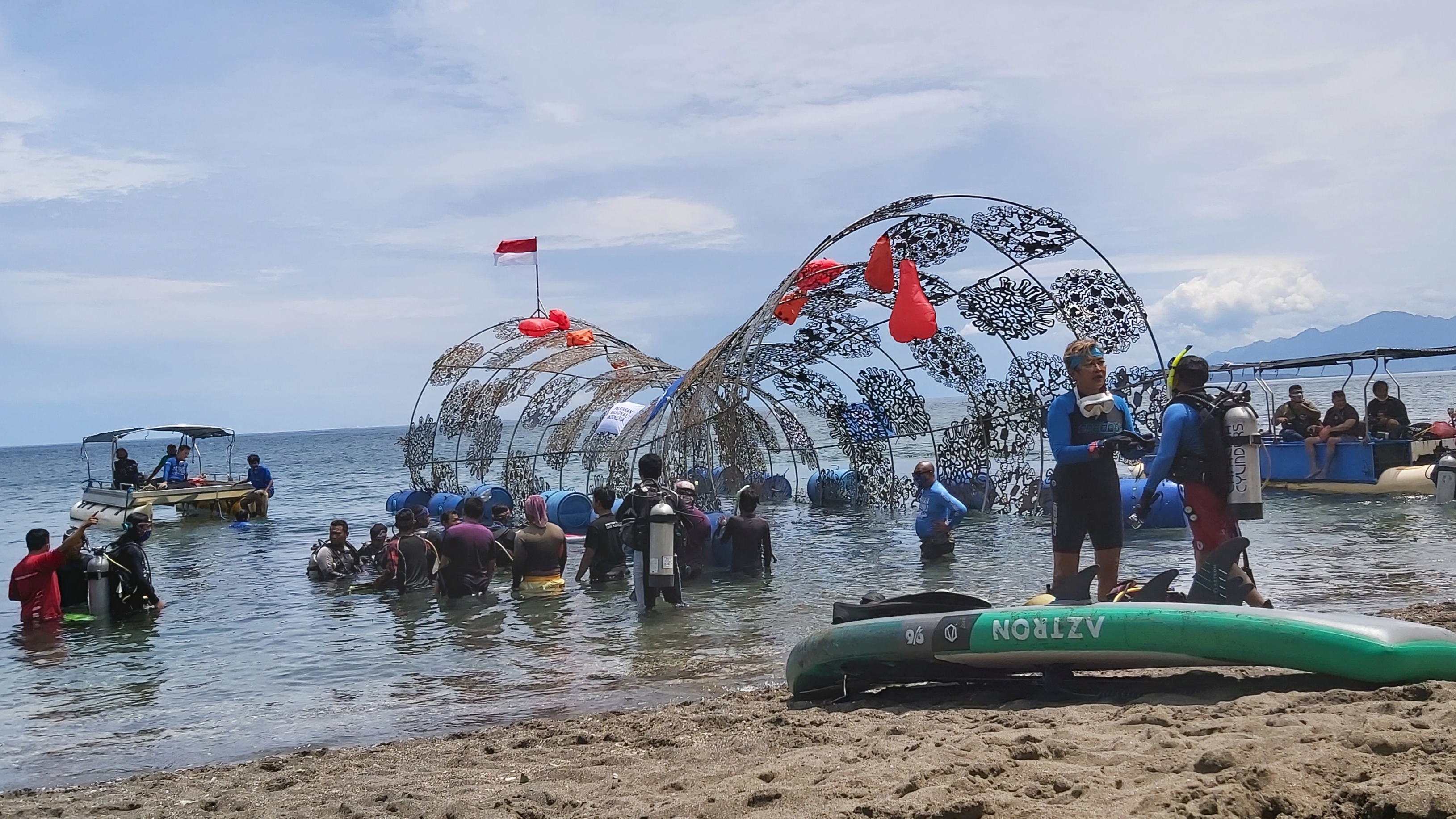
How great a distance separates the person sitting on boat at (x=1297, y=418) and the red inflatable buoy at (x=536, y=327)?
40.6ft

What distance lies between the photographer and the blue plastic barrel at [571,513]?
1708cm

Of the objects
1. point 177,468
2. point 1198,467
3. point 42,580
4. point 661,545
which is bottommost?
point 42,580

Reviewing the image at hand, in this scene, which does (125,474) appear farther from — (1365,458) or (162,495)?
(1365,458)

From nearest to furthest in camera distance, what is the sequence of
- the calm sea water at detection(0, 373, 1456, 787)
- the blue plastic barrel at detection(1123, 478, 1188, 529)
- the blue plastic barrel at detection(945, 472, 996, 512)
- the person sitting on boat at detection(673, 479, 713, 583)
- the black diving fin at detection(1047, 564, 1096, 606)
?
1. the black diving fin at detection(1047, 564, 1096, 606)
2. the calm sea water at detection(0, 373, 1456, 787)
3. the person sitting on boat at detection(673, 479, 713, 583)
4. the blue plastic barrel at detection(1123, 478, 1188, 529)
5. the blue plastic barrel at detection(945, 472, 996, 512)

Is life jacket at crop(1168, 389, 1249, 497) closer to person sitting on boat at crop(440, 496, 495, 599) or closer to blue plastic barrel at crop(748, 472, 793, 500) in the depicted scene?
person sitting on boat at crop(440, 496, 495, 599)

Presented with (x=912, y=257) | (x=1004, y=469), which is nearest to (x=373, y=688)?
(x=912, y=257)

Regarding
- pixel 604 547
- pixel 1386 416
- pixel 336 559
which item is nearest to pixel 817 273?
pixel 604 547

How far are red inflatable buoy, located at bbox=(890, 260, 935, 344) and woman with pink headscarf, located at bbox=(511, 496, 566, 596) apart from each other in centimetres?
469

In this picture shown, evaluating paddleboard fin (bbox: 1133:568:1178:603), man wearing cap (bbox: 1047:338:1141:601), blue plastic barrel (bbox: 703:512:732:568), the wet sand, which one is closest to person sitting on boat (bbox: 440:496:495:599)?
blue plastic barrel (bbox: 703:512:732:568)

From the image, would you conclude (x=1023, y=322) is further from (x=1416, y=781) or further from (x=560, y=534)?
(x=1416, y=781)

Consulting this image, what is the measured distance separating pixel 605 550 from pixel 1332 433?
1289cm

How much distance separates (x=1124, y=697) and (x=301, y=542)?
1833 centimetres

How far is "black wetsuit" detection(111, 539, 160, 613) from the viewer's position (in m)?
11.0

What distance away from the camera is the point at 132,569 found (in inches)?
432
